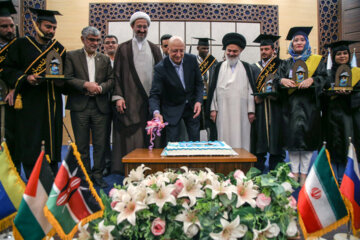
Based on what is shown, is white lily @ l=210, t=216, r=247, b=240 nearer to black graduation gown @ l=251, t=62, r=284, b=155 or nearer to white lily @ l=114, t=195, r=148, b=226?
white lily @ l=114, t=195, r=148, b=226

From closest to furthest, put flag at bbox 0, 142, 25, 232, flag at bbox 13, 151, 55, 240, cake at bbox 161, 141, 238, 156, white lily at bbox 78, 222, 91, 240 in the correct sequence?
white lily at bbox 78, 222, 91, 240 → flag at bbox 13, 151, 55, 240 → flag at bbox 0, 142, 25, 232 → cake at bbox 161, 141, 238, 156

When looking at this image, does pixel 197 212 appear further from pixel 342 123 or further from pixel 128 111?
pixel 342 123

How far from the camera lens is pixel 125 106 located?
3625 mm

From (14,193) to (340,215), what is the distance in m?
1.75

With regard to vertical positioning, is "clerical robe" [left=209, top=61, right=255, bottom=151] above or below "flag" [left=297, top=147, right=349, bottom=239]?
above

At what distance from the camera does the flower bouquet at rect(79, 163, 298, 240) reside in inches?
47.1

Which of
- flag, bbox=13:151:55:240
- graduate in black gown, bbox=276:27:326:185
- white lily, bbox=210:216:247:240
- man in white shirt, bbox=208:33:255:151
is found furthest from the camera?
man in white shirt, bbox=208:33:255:151

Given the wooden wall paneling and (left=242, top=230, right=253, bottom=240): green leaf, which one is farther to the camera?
the wooden wall paneling

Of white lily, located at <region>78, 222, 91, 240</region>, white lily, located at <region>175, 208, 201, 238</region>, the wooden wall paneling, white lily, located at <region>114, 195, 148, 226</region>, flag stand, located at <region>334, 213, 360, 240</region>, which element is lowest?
flag stand, located at <region>334, 213, 360, 240</region>

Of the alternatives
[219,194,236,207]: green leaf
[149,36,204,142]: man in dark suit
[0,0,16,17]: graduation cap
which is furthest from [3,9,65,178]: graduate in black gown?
[219,194,236,207]: green leaf

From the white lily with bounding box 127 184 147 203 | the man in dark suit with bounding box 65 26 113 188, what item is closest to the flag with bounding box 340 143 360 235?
the white lily with bounding box 127 184 147 203

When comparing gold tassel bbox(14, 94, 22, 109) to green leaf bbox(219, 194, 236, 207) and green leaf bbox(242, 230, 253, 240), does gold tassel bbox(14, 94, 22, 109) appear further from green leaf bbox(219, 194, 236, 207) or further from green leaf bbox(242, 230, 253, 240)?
green leaf bbox(242, 230, 253, 240)

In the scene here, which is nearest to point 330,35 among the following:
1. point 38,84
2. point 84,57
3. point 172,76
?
point 172,76

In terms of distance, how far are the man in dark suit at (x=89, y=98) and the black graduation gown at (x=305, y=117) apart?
2.06 meters
